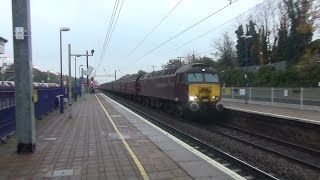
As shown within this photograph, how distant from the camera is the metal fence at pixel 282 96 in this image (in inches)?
1097

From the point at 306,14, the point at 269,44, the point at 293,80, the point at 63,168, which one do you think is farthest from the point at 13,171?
the point at 269,44

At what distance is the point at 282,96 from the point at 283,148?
16.5 meters

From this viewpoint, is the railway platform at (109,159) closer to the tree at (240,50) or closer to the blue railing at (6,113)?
the blue railing at (6,113)

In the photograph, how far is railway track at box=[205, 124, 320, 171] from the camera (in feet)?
43.0

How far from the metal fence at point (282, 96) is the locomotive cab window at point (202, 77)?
6.32m

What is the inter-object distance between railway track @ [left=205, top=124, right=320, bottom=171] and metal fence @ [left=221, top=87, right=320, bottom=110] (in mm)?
7883

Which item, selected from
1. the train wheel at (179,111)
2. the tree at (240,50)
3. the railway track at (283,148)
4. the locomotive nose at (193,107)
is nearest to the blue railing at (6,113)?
the railway track at (283,148)

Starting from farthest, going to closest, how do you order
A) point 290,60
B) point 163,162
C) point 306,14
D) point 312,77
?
point 290,60 < point 312,77 < point 306,14 < point 163,162

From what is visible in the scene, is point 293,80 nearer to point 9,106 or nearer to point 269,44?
point 269,44

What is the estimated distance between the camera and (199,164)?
409 inches

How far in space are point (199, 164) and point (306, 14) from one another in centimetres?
2280

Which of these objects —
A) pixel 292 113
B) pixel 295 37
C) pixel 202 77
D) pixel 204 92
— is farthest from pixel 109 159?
pixel 295 37

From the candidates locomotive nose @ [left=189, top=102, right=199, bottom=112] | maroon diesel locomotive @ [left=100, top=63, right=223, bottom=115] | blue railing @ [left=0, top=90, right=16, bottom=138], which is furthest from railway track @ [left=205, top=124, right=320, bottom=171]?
blue railing @ [left=0, top=90, right=16, bottom=138]

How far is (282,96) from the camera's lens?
105ft
